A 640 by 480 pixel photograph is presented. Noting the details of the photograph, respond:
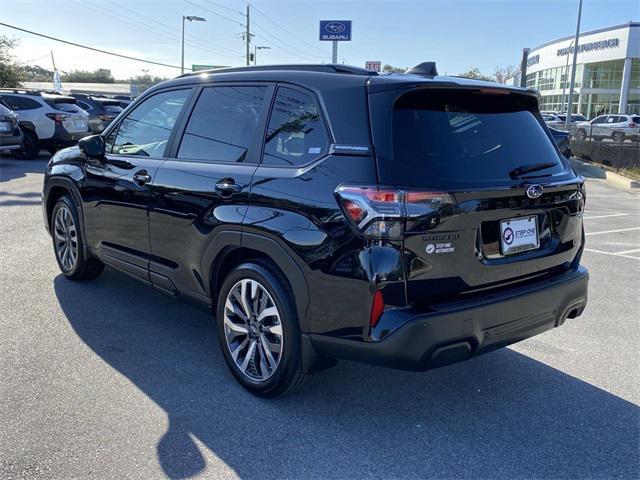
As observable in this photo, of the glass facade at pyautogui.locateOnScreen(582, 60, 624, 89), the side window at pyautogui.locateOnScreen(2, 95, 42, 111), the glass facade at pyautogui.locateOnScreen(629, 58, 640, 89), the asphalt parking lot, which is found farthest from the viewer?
the glass facade at pyautogui.locateOnScreen(582, 60, 624, 89)

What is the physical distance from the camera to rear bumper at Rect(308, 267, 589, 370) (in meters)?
2.65

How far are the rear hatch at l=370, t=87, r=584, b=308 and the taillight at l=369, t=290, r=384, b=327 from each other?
143 mm

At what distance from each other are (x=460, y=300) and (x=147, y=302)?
10.0 ft

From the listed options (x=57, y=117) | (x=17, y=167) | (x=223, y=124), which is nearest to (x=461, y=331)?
(x=223, y=124)

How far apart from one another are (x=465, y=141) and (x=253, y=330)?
160cm

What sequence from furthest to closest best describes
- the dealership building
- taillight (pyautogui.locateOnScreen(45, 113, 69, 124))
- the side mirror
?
the dealership building → taillight (pyautogui.locateOnScreen(45, 113, 69, 124)) → the side mirror

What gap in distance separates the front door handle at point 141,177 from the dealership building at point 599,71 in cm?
5941

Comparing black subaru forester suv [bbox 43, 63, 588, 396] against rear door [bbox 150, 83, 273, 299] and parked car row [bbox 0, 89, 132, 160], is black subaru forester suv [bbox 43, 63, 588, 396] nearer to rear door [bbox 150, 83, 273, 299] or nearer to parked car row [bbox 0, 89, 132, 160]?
rear door [bbox 150, 83, 273, 299]

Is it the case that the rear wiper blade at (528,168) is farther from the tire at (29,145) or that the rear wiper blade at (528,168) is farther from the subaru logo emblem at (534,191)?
the tire at (29,145)

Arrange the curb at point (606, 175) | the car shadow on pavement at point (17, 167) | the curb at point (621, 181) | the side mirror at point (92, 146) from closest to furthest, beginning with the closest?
the side mirror at point (92, 146)
the car shadow on pavement at point (17, 167)
the curb at point (621, 181)
the curb at point (606, 175)

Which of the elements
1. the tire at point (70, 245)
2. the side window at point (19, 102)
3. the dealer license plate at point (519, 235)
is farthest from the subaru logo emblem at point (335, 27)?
the dealer license plate at point (519, 235)

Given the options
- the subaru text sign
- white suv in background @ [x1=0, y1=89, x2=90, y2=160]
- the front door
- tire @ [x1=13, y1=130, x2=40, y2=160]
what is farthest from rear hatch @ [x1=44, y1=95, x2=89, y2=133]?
the front door

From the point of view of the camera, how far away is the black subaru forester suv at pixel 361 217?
2672mm

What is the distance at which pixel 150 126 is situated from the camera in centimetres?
430
